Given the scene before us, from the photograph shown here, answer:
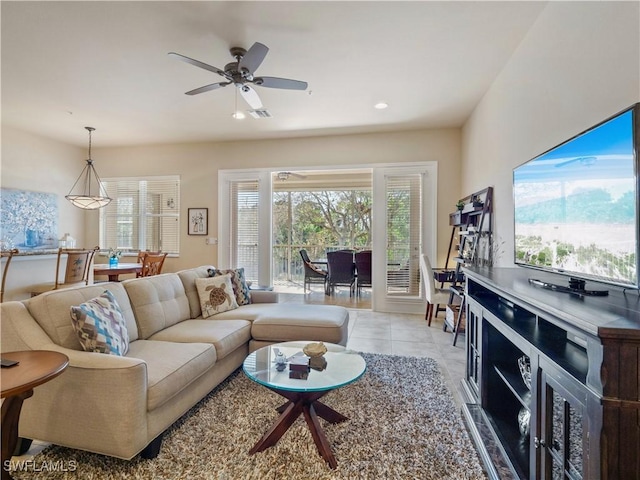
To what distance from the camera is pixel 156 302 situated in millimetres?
2549

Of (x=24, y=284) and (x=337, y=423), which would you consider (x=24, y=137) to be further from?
(x=337, y=423)

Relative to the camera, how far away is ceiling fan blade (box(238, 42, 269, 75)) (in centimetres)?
219

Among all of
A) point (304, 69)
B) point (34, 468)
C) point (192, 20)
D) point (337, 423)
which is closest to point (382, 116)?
point (304, 69)

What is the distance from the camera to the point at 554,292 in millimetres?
1393

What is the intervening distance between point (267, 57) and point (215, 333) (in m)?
2.41

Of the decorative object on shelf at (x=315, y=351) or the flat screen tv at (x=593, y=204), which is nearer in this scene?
the flat screen tv at (x=593, y=204)

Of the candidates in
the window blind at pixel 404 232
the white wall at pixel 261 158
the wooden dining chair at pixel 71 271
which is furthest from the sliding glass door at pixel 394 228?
the wooden dining chair at pixel 71 271

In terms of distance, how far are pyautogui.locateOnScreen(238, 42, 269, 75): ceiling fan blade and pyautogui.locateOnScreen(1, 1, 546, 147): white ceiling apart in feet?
0.89

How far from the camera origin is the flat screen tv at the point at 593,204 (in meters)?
1.24

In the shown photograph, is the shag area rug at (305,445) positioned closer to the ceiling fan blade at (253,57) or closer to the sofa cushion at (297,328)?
the sofa cushion at (297,328)

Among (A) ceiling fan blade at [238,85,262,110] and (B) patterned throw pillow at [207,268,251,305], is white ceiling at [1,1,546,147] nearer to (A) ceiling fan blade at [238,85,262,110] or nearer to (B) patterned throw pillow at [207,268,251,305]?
(A) ceiling fan blade at [238,85,262,110]

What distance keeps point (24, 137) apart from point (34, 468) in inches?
210

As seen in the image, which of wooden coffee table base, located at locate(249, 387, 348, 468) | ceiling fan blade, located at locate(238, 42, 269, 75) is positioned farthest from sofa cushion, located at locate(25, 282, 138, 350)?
ceiling fan blade, located at locate(238, 42, 269, 75)

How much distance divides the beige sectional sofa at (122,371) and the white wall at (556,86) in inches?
103
